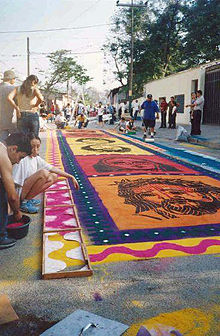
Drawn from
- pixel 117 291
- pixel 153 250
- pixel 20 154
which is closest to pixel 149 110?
pixel 20 154

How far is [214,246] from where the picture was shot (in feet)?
9.66

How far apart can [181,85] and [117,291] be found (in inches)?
825

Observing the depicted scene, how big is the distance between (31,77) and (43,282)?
413 centimetres

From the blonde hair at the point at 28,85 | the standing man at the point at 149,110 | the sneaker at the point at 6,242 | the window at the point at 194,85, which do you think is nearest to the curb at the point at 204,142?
the standing man at the point at 149,110

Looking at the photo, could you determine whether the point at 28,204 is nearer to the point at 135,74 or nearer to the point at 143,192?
the point at 143,192

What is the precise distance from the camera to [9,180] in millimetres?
2680

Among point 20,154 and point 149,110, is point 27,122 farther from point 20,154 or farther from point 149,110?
point 149,110

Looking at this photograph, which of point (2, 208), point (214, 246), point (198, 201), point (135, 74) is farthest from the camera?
point (135, 74)

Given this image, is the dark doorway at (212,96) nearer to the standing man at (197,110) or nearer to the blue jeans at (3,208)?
the standing man at (197,110)

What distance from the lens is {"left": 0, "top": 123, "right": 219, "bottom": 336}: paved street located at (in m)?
1.95

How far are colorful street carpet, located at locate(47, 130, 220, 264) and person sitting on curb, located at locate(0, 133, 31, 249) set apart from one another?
2.29ft

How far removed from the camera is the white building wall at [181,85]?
19.4 m

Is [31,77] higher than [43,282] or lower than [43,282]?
higher

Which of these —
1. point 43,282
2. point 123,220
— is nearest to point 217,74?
point 123,220
